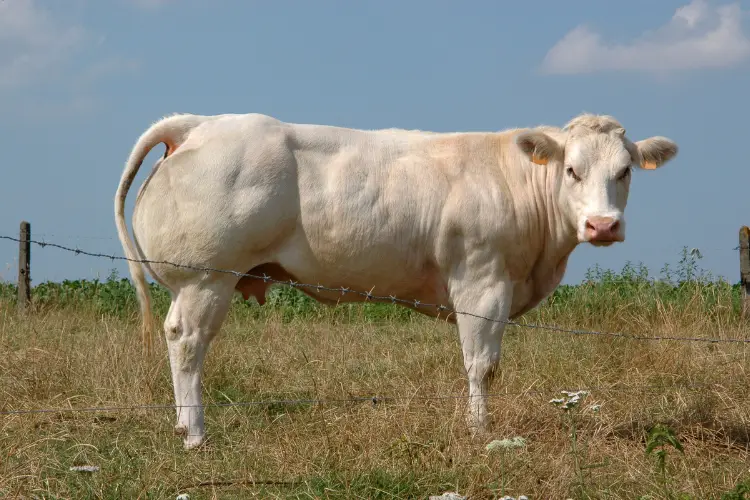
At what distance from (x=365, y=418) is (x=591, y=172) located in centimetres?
240

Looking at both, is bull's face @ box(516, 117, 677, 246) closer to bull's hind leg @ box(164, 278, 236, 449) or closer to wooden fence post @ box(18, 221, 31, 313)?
bull's hind leg @ box(164, 278, 236, 449)

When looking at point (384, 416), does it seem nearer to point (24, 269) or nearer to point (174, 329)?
point (174, 329)

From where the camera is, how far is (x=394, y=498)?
14.9ft

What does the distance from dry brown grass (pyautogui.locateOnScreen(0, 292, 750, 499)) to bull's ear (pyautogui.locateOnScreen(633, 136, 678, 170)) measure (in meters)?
1.74

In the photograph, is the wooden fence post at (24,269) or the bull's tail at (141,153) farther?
the wooden fence post at (24,269)

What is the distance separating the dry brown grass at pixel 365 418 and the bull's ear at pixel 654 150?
1739 millimetres

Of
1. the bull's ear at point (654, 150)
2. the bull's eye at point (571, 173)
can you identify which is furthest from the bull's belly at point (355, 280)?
the bull's ear at point (654, 150)

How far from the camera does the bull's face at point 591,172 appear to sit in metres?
6.24

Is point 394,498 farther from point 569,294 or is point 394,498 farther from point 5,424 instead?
point 569,294

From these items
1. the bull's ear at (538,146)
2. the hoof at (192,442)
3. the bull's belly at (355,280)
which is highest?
the bull's ear at (538,146)

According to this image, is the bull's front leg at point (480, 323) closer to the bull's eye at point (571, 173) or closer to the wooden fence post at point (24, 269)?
the bull's eye at point (571, 173)

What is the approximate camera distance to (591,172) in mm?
6449

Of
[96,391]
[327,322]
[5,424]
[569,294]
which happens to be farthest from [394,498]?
[569,294]

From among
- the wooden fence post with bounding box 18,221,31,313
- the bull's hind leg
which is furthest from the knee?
the wooden fence post with bounding box 18,221,31,313
